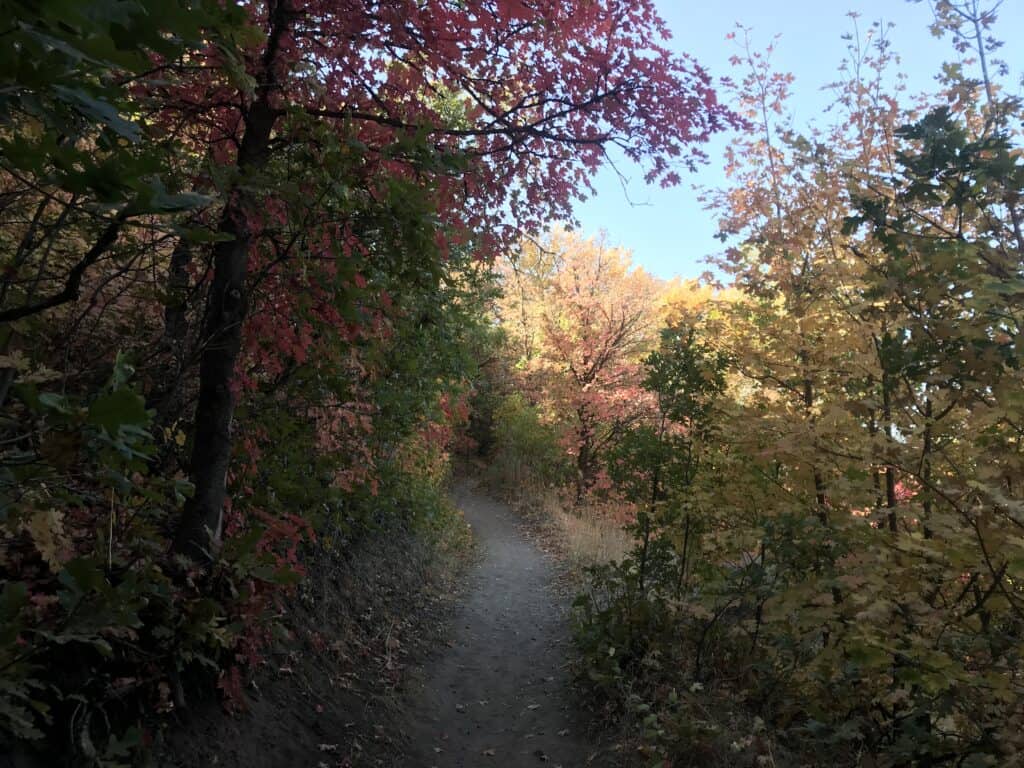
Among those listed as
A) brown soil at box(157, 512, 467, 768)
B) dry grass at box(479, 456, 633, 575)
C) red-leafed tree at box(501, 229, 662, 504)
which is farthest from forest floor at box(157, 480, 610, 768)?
red-leafed tree at box(501, 229, 662, 504)

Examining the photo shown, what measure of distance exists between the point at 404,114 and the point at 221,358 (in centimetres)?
182

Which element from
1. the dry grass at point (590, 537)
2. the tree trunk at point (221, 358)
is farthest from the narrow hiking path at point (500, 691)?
the tree trunk at point (221, 358)

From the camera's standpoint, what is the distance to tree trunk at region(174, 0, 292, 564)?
3393mm

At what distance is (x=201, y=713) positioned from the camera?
3412mm

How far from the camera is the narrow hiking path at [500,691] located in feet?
17.1

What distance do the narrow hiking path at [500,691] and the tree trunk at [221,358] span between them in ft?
8.65

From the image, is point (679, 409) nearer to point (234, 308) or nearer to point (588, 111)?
point (588, 111)

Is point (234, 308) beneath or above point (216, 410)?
above

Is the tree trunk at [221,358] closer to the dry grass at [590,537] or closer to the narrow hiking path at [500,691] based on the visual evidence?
the narrow hiking path at [500,691]

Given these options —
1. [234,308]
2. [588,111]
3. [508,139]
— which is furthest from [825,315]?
[234,308]

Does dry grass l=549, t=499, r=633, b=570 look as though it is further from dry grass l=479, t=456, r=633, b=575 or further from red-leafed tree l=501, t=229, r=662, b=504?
red-leafed tree l=501, t=229, r=662, b=504

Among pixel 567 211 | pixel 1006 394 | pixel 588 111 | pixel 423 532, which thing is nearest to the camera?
pixel 1006 394

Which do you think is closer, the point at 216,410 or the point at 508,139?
the point at 216,410

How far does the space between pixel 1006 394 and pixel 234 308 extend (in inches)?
146
